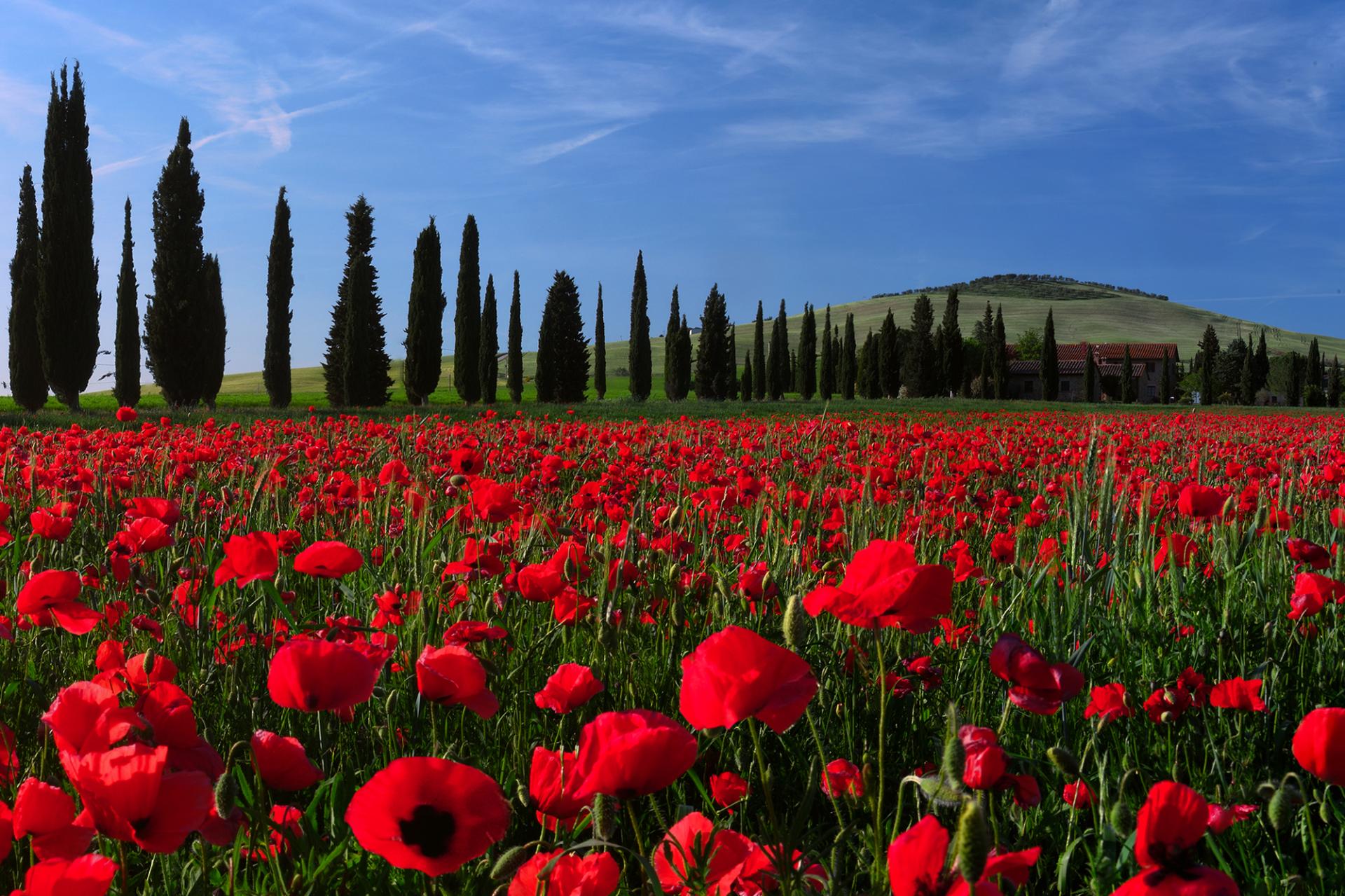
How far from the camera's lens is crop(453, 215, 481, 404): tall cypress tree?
3450cm

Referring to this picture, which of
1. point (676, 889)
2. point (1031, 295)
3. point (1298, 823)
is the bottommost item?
point (1298, 823)

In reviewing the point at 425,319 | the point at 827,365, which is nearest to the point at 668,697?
the point at 425,319

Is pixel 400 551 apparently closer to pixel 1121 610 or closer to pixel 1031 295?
pixel 1121 610

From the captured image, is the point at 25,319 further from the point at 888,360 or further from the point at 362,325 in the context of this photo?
the point at 888,360

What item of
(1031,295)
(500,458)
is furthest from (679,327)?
(1031,295)

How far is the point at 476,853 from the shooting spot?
80 centimetres

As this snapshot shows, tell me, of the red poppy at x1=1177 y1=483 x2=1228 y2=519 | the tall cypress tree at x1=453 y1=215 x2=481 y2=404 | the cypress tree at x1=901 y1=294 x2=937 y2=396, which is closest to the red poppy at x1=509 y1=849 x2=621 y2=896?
the red poppy at x1=1177 y1=483 x2=1228 y2=519

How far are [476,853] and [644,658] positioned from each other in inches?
54.7

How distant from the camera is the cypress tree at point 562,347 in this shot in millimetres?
42312

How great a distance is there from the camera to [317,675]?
101 centimetres

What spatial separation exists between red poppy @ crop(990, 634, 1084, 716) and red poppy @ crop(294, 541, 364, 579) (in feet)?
3.36

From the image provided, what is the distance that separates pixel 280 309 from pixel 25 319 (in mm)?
6698

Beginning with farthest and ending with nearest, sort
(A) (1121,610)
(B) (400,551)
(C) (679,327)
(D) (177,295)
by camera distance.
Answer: (C) (679,327), (D) (177,295), (B) (400,551), (A) (1121,610)

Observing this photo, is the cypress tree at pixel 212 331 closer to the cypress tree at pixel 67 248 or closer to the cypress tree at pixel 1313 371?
the cypress tree at pixel 67 248
